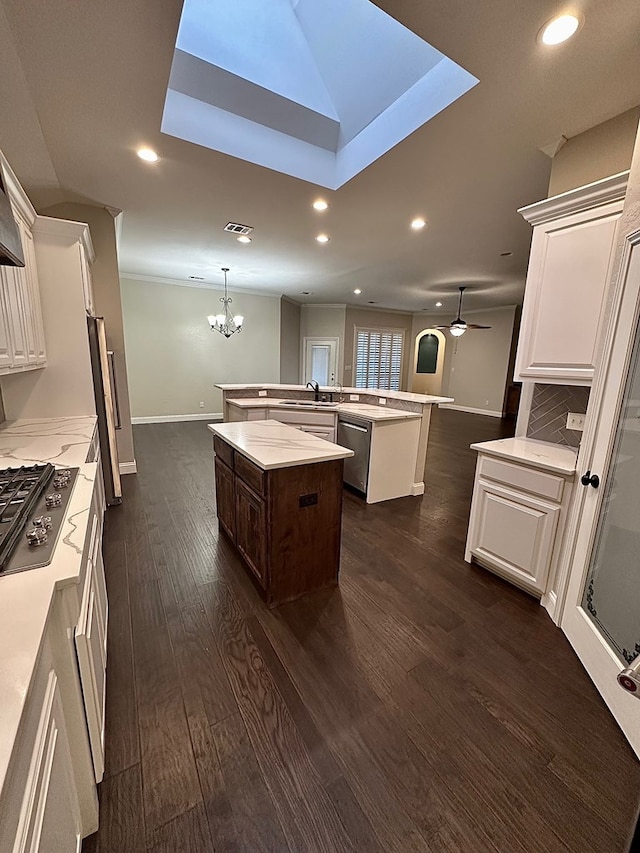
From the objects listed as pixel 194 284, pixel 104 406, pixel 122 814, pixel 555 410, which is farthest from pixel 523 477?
pixel 194 284

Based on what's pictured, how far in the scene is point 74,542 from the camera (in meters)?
1.10

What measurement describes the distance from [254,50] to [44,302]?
7.43 ft

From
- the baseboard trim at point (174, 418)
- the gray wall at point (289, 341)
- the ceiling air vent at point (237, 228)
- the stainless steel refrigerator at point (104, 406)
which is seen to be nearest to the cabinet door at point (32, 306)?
the stainless steel refrigerator at point (104, 406)

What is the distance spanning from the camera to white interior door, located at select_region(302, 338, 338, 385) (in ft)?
29.9

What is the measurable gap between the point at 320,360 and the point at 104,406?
6.67 metres

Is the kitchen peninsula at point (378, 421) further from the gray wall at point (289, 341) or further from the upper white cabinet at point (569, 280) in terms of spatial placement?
the gray wall at point (289, 341)

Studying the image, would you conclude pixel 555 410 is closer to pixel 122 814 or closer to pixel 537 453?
pixel 537 453

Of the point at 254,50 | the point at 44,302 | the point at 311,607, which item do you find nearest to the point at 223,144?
the point at 254,50

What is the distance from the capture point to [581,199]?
1985 mm

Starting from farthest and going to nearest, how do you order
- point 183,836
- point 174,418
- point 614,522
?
1. point 174,418
2. point 614,522
3. point 183,836

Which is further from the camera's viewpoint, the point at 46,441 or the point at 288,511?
the point at 46,441

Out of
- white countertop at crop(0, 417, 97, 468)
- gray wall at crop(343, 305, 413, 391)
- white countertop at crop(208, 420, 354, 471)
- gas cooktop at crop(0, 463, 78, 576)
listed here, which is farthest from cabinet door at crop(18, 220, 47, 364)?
gray wall at crop(343, 305, 413, 391)

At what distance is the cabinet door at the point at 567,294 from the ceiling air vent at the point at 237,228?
2.93 m

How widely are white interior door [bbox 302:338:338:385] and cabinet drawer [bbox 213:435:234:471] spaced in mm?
6620
